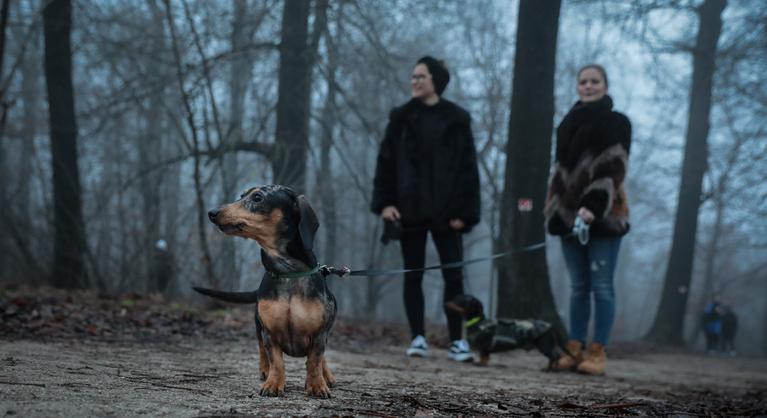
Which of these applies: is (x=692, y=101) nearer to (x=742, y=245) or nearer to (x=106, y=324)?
(x=742, y=245)

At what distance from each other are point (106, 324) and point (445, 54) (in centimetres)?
1315

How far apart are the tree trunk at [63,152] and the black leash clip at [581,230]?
738 centimetres

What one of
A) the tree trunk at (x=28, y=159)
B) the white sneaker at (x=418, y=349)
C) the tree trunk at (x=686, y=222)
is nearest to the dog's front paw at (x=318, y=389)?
the white sneaker at (x=418, y=349)

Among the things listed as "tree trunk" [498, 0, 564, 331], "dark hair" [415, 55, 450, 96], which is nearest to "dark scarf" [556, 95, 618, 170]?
"dark hair" [415, 55, 450, 96]

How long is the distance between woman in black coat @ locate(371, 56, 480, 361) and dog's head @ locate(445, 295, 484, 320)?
0.44 feet

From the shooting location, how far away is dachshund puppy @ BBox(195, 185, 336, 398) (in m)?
2.97

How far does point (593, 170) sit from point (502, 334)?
150 cm

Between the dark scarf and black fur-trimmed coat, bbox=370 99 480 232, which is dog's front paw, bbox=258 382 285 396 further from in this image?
the dark scarf

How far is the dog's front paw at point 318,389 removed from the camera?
9.84 feet

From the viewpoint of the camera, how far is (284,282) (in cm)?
300

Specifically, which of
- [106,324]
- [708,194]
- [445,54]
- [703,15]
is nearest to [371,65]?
[445,54]

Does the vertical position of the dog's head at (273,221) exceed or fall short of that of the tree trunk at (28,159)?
it falls short

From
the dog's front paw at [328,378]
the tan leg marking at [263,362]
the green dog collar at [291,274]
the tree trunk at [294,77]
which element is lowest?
the dog's front paw at [328,378]

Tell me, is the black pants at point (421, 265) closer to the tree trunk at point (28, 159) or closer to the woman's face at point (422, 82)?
the woman's face at point (422, 82)
